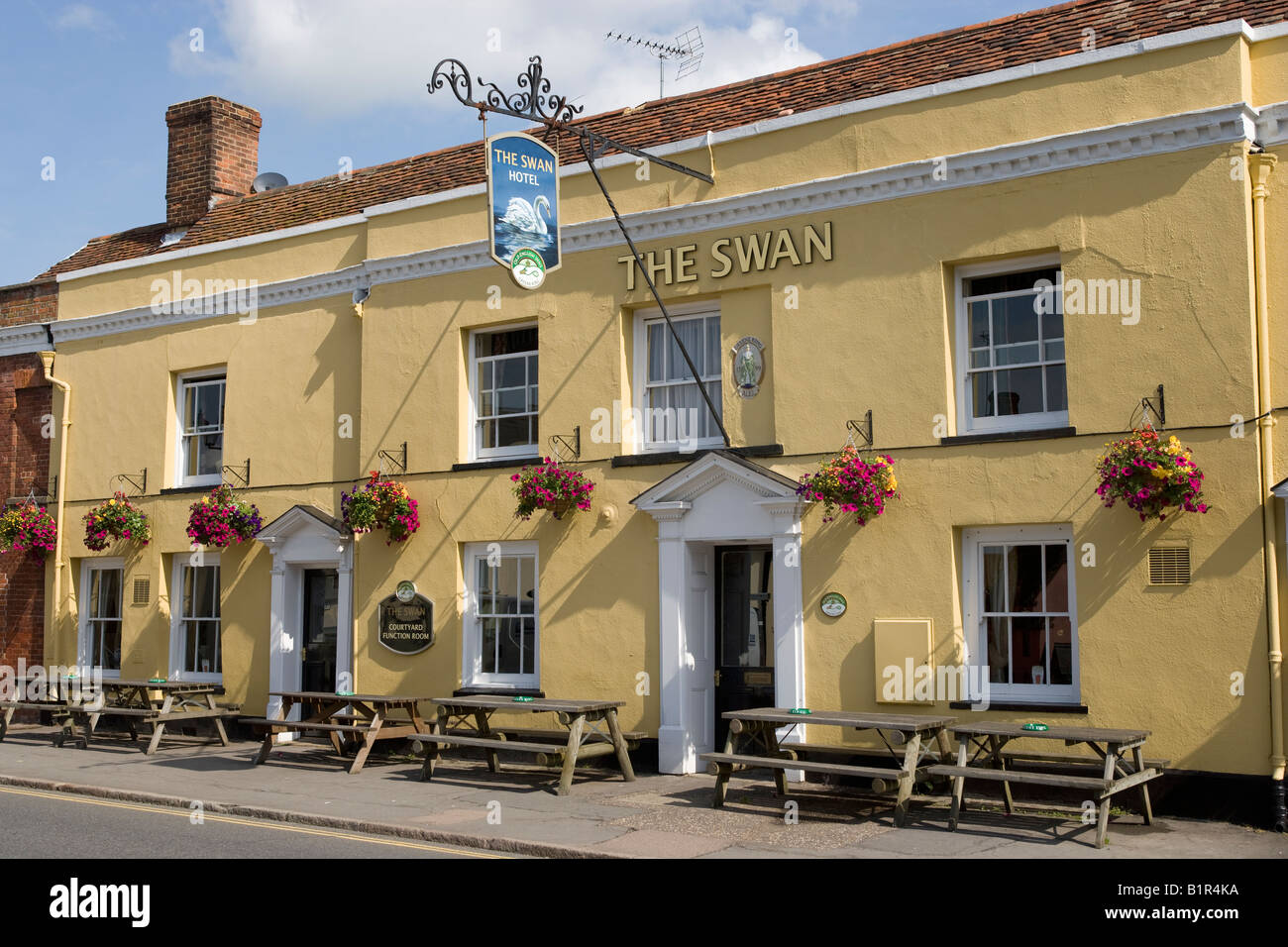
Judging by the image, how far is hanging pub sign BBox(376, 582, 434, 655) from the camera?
602 inches

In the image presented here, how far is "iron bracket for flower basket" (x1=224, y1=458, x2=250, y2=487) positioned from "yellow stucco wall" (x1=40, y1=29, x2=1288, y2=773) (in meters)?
0.18

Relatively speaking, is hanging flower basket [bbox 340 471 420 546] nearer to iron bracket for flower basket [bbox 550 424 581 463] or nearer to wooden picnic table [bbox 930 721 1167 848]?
iron bracket for flower basket [bbox 550 424 581 463]

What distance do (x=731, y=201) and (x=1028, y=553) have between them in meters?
4.87

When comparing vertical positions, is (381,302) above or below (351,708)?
above

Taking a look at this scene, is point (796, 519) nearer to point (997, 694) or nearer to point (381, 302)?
point (997, 694)

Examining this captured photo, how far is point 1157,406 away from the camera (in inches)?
429

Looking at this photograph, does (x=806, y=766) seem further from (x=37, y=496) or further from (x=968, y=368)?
(x=37, y=496)

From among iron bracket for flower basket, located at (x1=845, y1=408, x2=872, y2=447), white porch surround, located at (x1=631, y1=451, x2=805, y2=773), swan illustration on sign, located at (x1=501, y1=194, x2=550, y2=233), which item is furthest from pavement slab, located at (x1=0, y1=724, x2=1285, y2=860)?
swan illustration on sign, located at (x1=501, y1=194, x2=550, y2=233)

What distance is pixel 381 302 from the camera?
16125 millimetres

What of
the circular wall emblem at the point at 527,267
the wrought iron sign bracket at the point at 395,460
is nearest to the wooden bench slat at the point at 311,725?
the wrought iron sign bracket at the point at 395,460

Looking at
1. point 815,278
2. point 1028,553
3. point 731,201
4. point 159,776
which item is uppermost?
point 731,201

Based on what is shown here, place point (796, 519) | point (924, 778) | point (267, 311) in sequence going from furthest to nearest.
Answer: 1. point (267, 311)
2. point (796, 519)
3. point (924, 778)
